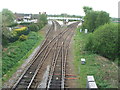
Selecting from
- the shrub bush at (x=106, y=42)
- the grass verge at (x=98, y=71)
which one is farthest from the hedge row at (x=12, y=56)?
the shrub bush at (x=106, y=42)

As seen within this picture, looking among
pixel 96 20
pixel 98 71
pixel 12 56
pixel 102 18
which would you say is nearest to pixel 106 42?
pixel 98 71

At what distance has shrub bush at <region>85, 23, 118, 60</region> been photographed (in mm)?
18625

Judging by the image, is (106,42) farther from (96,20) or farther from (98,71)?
(96,20)

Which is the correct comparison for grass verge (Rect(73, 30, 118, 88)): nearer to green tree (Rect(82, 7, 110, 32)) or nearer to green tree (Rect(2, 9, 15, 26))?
green tree (Rect(2, 9, 15, 26))

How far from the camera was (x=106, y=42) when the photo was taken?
19.4 m

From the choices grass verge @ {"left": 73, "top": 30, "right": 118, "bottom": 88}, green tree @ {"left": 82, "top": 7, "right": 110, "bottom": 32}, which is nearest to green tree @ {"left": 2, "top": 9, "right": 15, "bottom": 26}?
grass verge @ {"left": 73, "top": 30, "right": 118, "bottom": 88}

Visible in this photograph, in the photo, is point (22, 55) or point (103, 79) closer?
point (103, 79)

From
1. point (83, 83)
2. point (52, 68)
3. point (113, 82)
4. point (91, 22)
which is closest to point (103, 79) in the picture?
point (113, 82)

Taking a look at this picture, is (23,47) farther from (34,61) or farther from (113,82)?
(113,82)

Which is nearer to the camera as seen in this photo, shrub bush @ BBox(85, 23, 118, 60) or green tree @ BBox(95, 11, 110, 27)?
shrub bush @ BBox(85, 23, 118, 60)

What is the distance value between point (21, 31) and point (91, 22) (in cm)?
1606

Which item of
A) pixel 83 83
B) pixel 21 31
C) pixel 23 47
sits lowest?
pixel 83 83

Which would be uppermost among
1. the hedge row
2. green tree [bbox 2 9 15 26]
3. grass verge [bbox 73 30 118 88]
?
green tree [bbox 2 9 15 26]

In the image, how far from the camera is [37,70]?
605 inches
